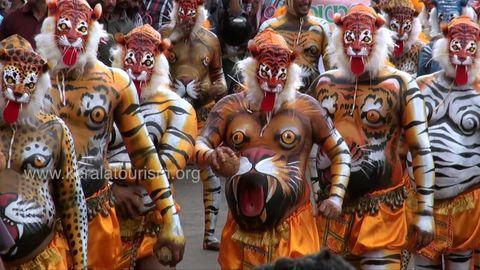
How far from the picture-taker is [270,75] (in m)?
6.99

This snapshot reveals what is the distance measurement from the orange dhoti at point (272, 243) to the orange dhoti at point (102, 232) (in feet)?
2.06

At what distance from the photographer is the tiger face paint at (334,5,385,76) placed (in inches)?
304

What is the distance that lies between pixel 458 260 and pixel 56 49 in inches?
124

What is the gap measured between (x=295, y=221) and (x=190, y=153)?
1089 mm

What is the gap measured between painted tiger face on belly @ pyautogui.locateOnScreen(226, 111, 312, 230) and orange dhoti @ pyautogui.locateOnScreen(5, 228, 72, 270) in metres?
1.14

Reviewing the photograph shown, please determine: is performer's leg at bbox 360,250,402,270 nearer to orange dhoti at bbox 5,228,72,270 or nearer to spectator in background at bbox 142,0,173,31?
orange dhoti at bbox 5,228,72,270

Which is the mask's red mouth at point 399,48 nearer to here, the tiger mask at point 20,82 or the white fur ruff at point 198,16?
the white fur ruff at point 198,16

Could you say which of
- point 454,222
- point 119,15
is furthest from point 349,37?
point 119,15

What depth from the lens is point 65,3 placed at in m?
7.01

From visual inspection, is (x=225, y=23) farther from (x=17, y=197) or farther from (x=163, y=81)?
(x=17, y=197)

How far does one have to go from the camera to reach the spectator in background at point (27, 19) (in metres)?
9.96

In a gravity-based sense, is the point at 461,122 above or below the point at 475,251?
above

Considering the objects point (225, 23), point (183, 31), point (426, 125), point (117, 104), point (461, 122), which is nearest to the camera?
point (117, 104)

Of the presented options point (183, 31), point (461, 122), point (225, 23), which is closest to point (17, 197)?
point (461, 122)
